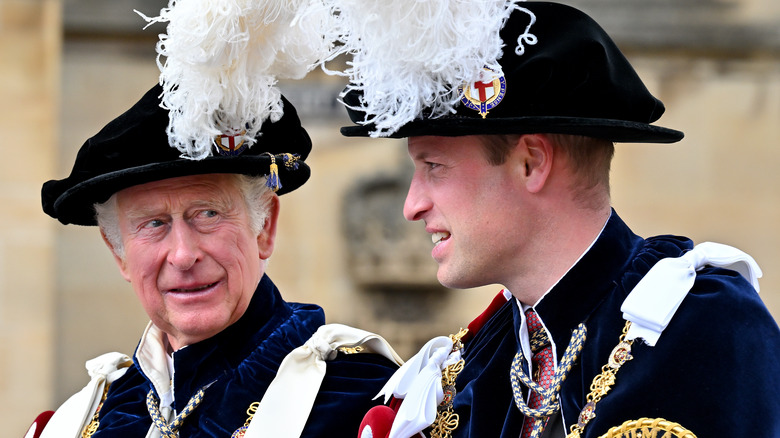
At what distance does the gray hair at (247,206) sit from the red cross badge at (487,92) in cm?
98

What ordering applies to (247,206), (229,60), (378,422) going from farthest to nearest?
(247,206)
(229,60)
(378,422)

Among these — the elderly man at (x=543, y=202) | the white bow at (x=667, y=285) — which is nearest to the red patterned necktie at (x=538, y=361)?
the elderly man at (x=543, y=202)

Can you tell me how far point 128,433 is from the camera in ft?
10.8

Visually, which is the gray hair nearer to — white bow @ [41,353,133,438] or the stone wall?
white bow @ [41,353,133,438]

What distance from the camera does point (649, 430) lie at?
2301mm

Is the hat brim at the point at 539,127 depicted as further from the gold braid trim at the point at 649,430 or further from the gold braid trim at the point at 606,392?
the gold braid trim at the point at 649,430

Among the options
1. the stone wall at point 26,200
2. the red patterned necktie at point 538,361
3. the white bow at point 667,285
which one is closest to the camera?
the white bow at point 667,285

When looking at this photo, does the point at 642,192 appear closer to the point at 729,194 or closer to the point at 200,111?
the point at 729,194

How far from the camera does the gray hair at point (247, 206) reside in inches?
130

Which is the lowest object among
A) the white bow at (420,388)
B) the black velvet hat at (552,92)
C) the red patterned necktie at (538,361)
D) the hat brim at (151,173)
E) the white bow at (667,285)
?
the white bow at (420,388)

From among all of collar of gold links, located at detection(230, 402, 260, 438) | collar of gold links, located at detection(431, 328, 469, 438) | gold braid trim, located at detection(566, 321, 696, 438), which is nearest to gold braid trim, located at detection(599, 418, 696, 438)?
gold braid trim, located at detection(566, 321, 696, 438)

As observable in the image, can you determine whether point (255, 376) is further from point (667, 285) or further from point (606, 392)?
point (667, 285)

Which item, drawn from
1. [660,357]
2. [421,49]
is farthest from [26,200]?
[660,357]

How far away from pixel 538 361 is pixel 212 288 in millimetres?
1020
